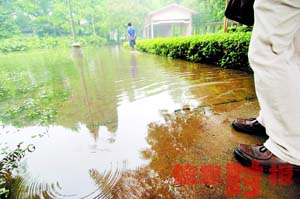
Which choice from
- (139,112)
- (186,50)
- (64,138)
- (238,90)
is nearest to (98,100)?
(139,112)

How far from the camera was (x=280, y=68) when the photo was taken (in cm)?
91

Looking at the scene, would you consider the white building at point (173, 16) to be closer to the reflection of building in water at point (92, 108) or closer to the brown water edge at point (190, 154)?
the reflection of building in water at point (92, 108)

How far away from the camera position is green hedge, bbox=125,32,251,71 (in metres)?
3.38

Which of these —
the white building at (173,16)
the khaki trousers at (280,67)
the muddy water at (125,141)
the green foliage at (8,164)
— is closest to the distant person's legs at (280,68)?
the khaki trousers at (280,67)

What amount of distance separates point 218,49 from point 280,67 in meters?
3.28

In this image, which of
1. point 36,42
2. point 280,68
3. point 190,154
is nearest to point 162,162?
point 190,154

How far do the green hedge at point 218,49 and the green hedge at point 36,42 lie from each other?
18.8 meters

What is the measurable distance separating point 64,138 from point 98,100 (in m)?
0.87

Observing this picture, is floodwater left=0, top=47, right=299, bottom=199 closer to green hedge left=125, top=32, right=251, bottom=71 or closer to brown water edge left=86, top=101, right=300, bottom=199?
brown water edge left=86, top=101, right=300, bottom=199

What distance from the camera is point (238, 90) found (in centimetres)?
245

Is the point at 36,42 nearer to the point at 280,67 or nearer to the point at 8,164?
the point at 8,164

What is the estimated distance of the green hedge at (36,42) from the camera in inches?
734

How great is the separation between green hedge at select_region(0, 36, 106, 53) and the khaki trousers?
21.8m

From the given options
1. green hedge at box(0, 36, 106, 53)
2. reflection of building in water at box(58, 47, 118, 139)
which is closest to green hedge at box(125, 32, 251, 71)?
reflection of building in water at box(58, 47, 118, 139)
